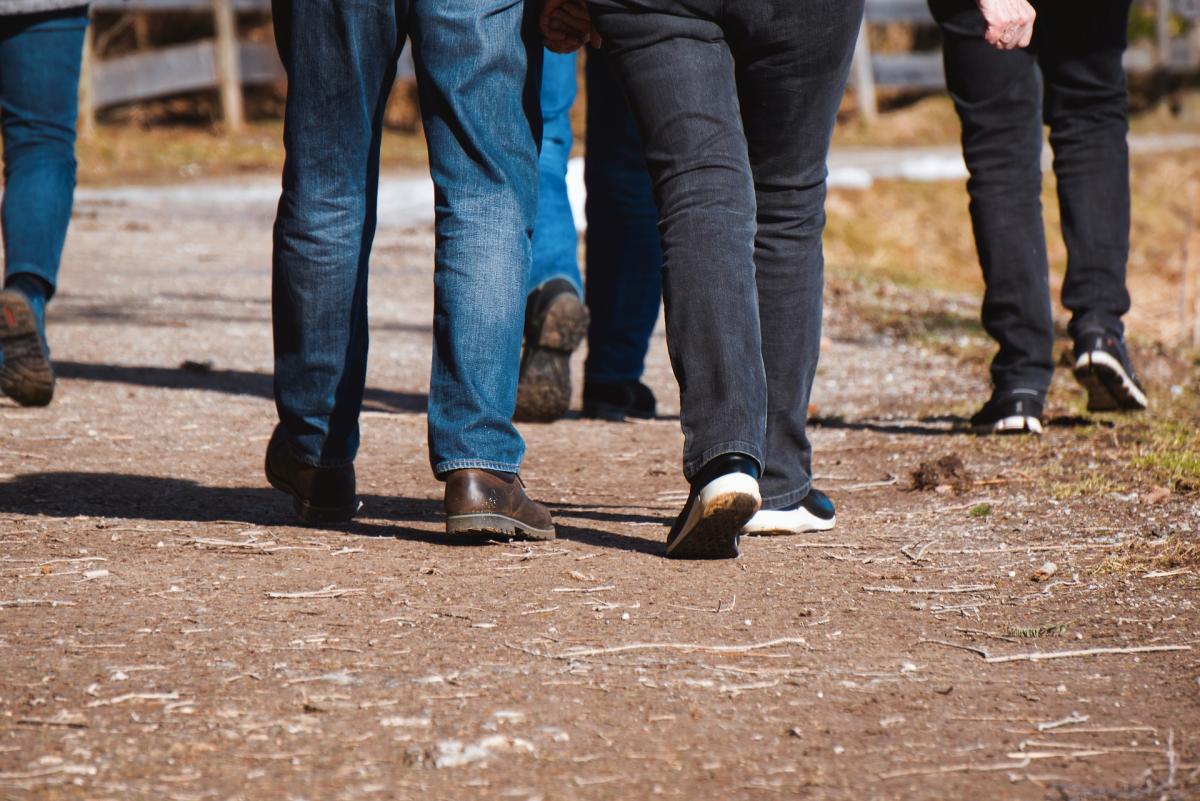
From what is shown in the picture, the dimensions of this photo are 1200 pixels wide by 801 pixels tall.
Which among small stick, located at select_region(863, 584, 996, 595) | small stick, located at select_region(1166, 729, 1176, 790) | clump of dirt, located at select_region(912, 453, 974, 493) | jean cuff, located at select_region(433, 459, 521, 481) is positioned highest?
jean cuff, located at select_region(433, 459, 521, 481)

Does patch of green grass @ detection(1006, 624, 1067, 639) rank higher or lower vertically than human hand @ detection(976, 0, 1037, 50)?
lower

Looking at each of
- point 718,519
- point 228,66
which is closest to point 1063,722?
point 718,519

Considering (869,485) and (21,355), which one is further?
(21,355)

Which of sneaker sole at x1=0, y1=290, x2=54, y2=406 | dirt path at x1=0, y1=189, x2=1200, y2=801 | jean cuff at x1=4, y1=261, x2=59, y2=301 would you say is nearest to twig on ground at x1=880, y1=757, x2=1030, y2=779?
dirt path at x1=0, y1=189, x2=1200, y2=801

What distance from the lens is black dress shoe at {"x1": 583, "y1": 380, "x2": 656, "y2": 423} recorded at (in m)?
4.36

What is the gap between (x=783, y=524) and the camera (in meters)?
2.89

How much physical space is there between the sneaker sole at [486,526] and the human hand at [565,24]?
0.83 meters

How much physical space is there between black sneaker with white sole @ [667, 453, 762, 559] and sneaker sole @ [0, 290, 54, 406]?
2183mm

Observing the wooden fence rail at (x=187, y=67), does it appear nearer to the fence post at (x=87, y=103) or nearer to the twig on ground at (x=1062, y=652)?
the fence post at (x=87, y=103)

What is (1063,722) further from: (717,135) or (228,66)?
(228,66)

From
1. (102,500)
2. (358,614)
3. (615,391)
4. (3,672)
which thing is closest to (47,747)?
(3,672)

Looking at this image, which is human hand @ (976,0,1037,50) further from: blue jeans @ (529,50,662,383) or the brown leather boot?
blue jeans @ (529,50,662,383)

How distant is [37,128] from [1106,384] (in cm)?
291

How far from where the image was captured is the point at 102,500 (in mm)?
3193
